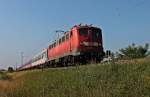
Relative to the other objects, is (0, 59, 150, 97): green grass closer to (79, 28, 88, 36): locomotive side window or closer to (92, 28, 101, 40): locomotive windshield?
(79, 28, 88, 36): locomotive side window

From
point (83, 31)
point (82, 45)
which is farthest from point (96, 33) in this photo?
point (82, 45)

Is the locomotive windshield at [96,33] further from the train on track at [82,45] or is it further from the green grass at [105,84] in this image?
the green grass at [105,84]

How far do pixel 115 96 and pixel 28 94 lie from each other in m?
4.52

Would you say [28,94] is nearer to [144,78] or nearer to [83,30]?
[144,78]

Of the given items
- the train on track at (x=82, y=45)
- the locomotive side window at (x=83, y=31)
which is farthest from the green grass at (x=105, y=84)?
the locomotive side window at (x=83, y=31)

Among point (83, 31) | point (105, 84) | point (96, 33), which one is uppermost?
point (83, 31)

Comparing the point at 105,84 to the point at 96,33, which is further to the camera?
the point at 96,33

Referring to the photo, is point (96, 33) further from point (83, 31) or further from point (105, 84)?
point (105, 84)

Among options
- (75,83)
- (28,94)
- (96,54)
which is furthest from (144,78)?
(96,54)

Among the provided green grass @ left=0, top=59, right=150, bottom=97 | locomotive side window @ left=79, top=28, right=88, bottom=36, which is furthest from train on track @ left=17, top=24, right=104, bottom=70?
green grass @ left=0, top=59, right=150, bottom=97

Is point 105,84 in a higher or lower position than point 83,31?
lower

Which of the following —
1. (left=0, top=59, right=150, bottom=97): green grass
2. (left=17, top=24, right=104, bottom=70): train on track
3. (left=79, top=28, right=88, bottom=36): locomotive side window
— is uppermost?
(left=79, top=28, right=88, bottom=36): locomotive side window

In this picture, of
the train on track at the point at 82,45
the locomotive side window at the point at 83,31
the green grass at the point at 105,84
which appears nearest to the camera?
the green grass at the point at 105,84

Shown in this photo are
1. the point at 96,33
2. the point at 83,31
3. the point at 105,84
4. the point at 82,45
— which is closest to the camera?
the point at 105,84
